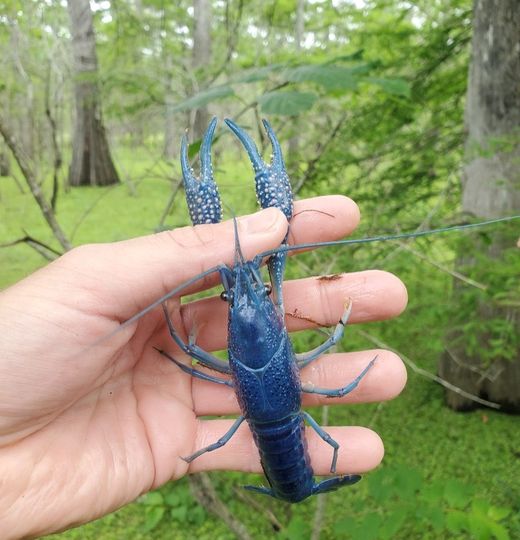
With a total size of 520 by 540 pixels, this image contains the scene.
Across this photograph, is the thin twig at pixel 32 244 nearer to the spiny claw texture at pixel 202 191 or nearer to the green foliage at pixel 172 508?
the spiny claw texture at pixel 202 191

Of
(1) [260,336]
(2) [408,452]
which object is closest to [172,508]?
(2) [408,452]

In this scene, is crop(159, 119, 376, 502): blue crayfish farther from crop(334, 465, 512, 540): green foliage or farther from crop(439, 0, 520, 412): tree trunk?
crop(439, 0, 520, 412): tree trunk

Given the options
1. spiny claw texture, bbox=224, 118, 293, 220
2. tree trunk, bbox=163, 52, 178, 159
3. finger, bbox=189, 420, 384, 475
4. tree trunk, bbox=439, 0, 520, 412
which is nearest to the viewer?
spiny claw texture, bbox=224, 118, 293, 220

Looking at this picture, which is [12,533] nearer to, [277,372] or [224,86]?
[277,372]

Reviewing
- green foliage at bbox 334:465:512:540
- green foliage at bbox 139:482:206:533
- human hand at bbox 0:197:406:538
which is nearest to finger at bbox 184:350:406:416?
human hand at bbox 0:197:406:538

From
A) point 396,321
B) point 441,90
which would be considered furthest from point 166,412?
point 441,90

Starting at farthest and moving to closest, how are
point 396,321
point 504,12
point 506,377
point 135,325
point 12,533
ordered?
point 506,377, point 396,321, point 504,12, point 135,325, point 12,533

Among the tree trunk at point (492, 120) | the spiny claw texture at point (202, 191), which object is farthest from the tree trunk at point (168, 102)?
the tree trunk at point (492, 120)
